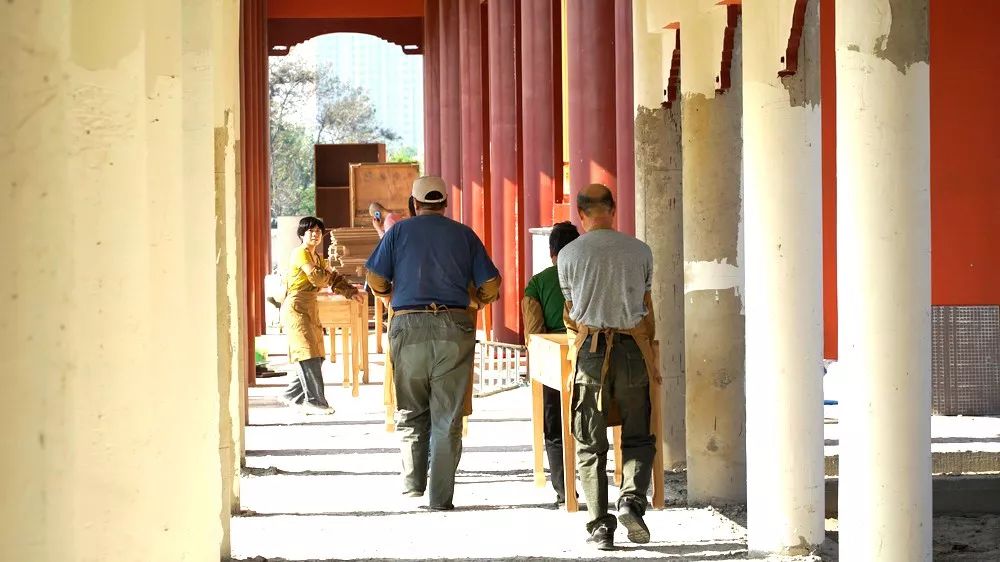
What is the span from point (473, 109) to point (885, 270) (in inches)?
718

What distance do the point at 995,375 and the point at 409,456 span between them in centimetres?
507

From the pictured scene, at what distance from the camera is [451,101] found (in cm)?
2656

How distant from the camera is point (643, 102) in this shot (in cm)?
889

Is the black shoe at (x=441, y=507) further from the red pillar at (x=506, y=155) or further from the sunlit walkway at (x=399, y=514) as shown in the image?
the red pillar at (x=506, y=155)

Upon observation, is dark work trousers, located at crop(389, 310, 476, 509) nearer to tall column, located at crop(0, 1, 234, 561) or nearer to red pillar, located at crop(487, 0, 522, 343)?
tall column, located at crop(0, 1, 234, 561)

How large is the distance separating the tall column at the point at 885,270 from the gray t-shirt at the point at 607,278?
1.48m

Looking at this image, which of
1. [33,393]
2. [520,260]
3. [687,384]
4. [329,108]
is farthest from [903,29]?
[329,108]

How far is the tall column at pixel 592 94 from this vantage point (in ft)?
42.3

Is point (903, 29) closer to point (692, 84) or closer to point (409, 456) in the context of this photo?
point (692, 84)

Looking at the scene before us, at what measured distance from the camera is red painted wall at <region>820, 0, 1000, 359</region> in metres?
11.3

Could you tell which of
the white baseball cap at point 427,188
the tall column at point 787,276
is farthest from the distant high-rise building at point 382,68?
the tall column at point 787,276

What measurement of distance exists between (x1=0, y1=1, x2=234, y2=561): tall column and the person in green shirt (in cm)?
416

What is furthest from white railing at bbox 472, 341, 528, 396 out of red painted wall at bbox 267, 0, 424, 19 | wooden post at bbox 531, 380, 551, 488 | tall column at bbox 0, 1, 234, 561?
red painted wall at bbox 267, 0, 424, 19

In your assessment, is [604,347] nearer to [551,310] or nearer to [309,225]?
[551,310]
